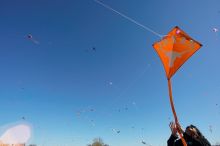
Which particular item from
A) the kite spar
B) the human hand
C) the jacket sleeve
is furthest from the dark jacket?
the kite spar

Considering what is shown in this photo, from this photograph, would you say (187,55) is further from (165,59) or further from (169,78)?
(169,78)

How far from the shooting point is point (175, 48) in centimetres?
683

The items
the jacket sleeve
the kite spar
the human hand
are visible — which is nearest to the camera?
the human hand

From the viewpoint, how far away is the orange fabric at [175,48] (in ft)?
21.5

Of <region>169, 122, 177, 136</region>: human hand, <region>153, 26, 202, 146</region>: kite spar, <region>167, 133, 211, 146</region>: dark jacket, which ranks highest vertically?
<region>153, 26, 202, 146</region>: kite spar

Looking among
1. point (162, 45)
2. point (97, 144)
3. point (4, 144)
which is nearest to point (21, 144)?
point (4, 144)

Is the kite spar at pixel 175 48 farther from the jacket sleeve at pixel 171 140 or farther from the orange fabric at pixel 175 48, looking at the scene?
the jacket sleeve at pixel 171 140

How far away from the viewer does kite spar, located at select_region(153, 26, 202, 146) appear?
21.4 feet

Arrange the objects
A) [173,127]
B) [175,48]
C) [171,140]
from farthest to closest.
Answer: [175,48] → [171,140] → [173,127]

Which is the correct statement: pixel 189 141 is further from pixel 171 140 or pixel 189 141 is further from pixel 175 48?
pixel 175 48

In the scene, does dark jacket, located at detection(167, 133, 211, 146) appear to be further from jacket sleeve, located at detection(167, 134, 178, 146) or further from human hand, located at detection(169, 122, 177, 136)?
human hand, located at detection(169, 122, 177, 136)

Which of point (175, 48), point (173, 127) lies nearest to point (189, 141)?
point (173, 127)

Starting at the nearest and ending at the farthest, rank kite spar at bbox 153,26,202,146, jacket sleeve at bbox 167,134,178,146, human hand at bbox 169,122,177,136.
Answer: human hand at bbox 169,122,177,136
jacket sleeve at bbox 167,134,178,146
kite spar at bbox 153,26,202,146

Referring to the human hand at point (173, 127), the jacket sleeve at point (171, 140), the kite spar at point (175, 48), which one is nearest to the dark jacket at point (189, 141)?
the jacket sleeve at point (171, 140)
